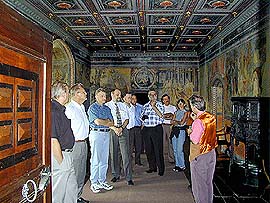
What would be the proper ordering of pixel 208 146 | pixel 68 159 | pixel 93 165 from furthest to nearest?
pixel 93 165 → pixel 208 146 → pixel 68 159

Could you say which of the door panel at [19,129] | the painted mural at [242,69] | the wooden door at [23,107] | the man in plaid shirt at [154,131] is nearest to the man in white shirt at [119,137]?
the man in plaid shirt at [154,131]

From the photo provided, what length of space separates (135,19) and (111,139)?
14.5ft

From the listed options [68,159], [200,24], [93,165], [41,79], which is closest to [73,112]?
[68,159]

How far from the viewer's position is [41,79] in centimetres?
271

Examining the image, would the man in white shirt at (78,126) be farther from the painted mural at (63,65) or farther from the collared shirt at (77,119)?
the painted mural at (63,65)

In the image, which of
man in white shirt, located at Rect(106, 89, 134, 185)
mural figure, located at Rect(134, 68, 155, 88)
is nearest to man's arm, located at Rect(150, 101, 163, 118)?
man in white shirt, located at Rect(106, 89, 134, 185)

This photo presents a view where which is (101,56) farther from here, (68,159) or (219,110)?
(68,159)

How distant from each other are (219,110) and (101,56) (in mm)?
7358

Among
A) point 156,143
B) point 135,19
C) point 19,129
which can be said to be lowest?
point 156,143

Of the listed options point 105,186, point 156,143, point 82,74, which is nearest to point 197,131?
point 105,186

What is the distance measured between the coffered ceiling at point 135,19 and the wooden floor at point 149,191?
449 cm

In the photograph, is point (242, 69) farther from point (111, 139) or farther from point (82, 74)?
point (82, 74)

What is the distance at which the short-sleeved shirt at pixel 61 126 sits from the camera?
4.48 metres

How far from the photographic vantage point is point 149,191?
7.65m
